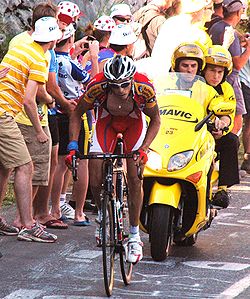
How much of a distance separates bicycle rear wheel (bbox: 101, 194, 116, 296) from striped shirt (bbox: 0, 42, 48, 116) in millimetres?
2161

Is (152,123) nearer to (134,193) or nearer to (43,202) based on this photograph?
(134,193)

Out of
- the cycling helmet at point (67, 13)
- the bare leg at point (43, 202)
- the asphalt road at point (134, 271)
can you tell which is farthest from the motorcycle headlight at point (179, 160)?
the cycling helmet at point (67, 13)

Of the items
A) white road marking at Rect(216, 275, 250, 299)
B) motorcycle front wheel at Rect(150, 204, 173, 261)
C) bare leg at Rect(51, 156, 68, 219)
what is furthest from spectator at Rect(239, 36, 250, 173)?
white road marking at Rect(216, 275, 250, 299)

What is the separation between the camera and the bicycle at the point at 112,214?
8.82 metres

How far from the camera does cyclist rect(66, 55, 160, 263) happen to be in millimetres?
9242

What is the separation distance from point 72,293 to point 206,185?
2040mm

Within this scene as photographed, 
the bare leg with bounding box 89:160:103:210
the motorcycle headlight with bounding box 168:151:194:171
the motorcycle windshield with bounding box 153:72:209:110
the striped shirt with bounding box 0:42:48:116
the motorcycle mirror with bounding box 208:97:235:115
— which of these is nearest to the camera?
the bare leg with bounding box 89:160:103:210

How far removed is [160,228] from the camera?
9883mm

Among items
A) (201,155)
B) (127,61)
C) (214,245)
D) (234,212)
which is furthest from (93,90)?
(234,212)

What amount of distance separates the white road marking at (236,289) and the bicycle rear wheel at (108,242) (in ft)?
2.62

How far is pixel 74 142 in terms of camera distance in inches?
369

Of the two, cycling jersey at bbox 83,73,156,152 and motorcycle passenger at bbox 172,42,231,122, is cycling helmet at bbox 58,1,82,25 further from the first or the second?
cycling jersey at bbox 83,73,156,152

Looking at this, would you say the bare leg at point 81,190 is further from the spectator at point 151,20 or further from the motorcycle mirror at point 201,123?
the spectator at point 151,20

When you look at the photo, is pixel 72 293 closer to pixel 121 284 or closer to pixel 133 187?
pixel 121 284
